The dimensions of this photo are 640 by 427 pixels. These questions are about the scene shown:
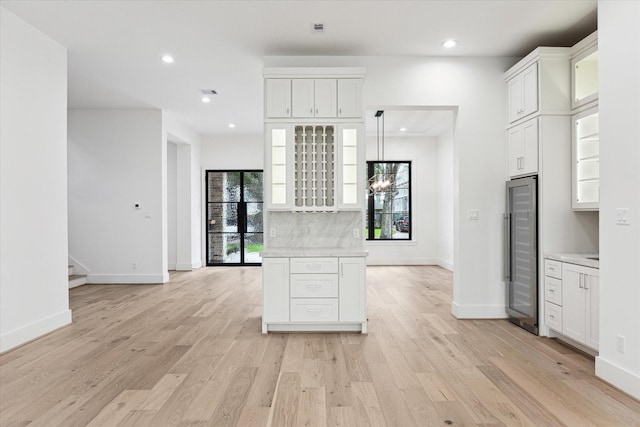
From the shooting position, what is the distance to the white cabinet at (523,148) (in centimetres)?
391

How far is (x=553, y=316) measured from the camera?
143 inches

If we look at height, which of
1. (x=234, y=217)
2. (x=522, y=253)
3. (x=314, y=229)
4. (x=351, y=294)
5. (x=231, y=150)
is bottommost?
(x=351, y=294)

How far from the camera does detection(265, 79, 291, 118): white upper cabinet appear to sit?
4051mm

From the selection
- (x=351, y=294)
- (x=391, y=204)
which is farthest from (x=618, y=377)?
(x=391, y=204)

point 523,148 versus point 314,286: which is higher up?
point 523,148

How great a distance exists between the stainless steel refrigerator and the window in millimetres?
4736

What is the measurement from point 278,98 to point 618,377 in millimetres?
3691

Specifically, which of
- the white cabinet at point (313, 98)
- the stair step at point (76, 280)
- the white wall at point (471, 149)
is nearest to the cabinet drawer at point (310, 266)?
the white cabinet at point (313, 98)

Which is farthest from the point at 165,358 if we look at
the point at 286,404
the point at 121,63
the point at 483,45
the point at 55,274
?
the point at 483,45

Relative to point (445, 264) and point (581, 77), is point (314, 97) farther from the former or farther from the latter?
point (445, 264)

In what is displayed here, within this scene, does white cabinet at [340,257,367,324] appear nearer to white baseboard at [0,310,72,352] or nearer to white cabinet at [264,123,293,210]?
white cabinet at [264,123,293,210]

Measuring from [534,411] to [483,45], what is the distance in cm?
360

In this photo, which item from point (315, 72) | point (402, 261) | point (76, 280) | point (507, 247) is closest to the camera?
point (315, 72)

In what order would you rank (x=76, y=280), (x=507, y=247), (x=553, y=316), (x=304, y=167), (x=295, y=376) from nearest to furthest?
(x=295, y=376) → (x=553, y=316) → (x=304, y=167) → (x=507, y=247) → (x=76, y=280)
